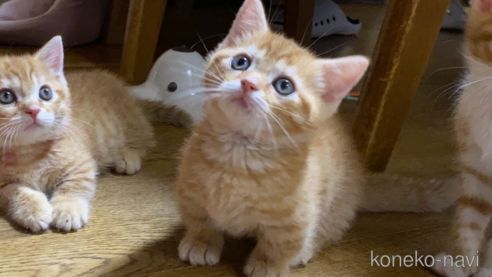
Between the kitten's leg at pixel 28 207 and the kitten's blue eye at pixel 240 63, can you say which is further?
the kitten's leg at pixel 28 207

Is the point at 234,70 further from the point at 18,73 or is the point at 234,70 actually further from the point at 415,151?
the point at 415,151

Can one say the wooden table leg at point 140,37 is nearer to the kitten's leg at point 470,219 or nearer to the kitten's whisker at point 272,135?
the kitten's whisker at point 272,135

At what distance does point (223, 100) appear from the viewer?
796mm

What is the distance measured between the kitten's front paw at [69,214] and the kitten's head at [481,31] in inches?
34.1

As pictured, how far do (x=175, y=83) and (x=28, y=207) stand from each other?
666 mm

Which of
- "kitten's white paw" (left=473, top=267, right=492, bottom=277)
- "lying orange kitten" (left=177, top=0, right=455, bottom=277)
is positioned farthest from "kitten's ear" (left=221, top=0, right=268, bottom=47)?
"kitten's white paw" (left=473, top=267, right=492, bottom=277)

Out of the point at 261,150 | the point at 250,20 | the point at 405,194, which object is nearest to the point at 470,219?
the point at 405,194

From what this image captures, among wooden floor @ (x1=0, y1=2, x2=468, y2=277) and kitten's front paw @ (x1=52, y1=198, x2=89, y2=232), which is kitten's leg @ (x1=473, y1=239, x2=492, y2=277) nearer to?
wooden floor @ (x1=0, y1=2, x2=468, y2=277)

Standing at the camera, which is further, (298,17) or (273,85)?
(298,17)

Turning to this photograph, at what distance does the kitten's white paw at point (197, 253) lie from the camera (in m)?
0.95

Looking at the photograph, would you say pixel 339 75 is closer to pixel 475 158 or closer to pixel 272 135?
pixel 272 135

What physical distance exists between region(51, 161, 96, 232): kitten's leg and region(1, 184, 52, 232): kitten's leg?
0.02 m

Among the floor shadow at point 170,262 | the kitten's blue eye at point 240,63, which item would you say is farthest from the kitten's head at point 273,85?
the floor shadow at point 170,262

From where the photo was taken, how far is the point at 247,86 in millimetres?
766
